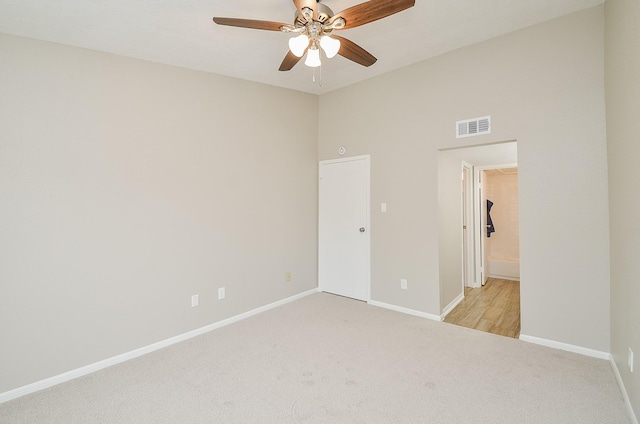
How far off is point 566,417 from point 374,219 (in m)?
2.48

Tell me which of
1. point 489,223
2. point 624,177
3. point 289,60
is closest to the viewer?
point 624,177

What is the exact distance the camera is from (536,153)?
2.74 metres

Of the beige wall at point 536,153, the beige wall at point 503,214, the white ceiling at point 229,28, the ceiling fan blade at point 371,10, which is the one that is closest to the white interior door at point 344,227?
the beige wall at point 536,153

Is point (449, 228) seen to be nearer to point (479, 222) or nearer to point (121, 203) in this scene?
point (479, 222)

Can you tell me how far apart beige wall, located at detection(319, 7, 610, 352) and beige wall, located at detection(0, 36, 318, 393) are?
5.66ft

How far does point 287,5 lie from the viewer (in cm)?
224

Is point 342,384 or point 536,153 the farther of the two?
point 536,153

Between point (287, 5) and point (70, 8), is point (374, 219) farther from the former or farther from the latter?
point (70, 8)

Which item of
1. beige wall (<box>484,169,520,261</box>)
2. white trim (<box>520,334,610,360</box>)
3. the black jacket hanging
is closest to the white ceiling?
white trim (<box>520,334,610,360</box>)

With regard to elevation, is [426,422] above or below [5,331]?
below

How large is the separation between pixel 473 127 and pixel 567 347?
2191 mm

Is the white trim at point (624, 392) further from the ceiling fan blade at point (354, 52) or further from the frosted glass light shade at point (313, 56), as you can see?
the frosted glass light shade at point (313, 56)

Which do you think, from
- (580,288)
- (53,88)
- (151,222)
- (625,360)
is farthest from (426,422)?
(53,88)

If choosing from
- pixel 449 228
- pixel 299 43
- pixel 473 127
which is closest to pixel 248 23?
pixel 299 43
